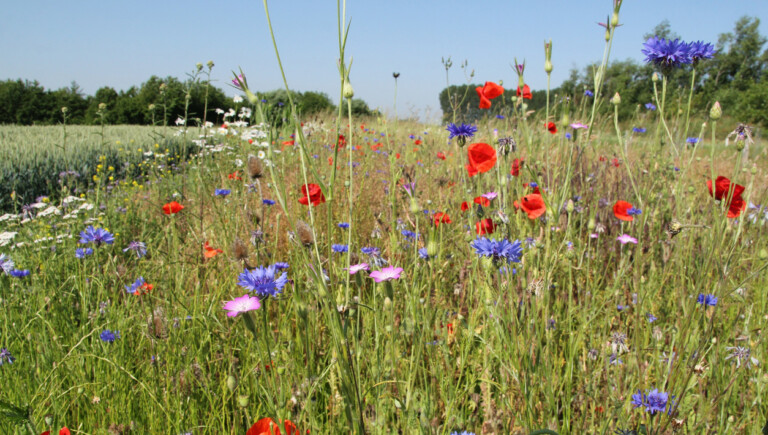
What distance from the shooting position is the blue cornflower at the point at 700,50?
1220 millimetres

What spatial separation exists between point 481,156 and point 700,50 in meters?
0.71

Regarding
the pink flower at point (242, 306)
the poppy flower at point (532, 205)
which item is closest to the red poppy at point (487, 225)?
the poppy flower at point (532, 205)

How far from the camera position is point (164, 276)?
180cm

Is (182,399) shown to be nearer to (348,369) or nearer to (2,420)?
(2,420)

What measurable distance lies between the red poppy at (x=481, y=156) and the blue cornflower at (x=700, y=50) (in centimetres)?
65

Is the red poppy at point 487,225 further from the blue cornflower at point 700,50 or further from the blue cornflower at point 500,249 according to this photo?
the blue cornflower at point 700,50

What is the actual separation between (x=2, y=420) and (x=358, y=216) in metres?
1.80

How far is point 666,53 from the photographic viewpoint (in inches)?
48.8

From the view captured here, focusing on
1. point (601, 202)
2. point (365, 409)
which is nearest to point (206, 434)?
point (365, 409)

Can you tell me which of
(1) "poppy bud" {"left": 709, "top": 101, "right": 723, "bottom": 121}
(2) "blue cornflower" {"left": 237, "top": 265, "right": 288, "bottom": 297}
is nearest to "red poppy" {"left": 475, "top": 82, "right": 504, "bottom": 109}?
(1) "poppy bud" {"left": 709, "top": 101, "right": 723, "bottom": 121}

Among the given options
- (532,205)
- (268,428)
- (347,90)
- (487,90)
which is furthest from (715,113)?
(268,428)

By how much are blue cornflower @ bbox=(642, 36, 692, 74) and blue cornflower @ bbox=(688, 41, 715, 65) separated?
0.02m

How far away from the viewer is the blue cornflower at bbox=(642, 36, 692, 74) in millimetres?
1218

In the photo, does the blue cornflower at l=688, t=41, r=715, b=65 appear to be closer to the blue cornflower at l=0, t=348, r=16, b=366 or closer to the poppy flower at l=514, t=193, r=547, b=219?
the poppy flower at l=514, t=193, r=547, b=219
